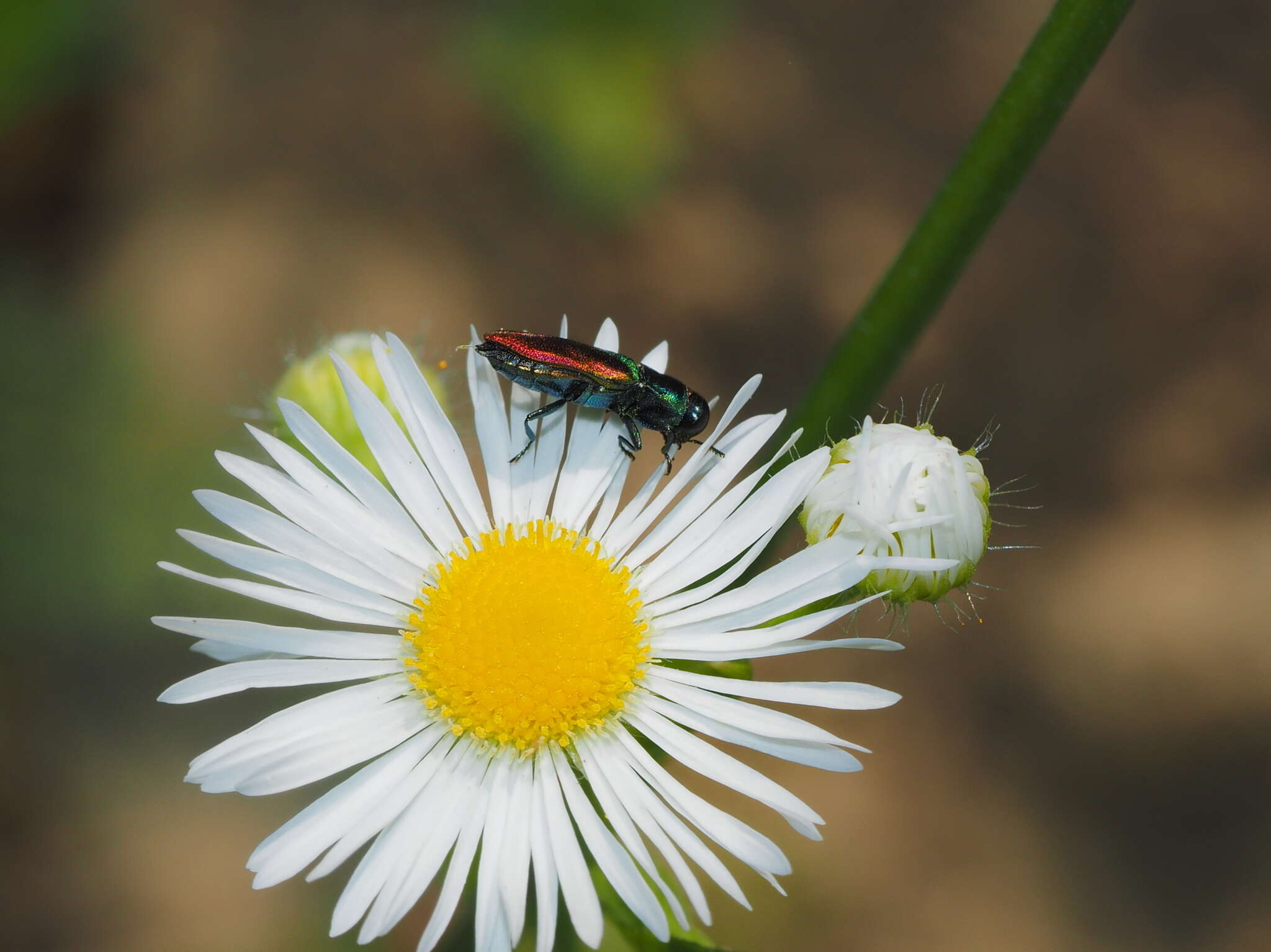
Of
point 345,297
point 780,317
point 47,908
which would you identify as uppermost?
point 780,317

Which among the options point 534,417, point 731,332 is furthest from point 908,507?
point 731,332

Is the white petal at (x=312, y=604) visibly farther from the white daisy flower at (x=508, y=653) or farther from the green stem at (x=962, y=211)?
the green stem at (x=962, y=211)

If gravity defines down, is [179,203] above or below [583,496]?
above

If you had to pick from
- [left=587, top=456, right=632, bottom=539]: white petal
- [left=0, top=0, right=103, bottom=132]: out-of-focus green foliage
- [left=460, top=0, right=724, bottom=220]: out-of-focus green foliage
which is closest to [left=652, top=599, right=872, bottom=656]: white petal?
[left=587, top=456, right=632, bottom=539]: white petal

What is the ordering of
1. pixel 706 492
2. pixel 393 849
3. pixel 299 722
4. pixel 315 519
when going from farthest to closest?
pixel 706 492
pixel 315 519
pixel 299 722
pixel 393 849

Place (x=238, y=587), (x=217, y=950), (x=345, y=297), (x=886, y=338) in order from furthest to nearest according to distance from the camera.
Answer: (x=345, y=297)
(x=217, y=950)
(x=886, y=338)
(x=238, y=587)

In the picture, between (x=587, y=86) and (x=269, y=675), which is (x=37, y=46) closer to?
(x=587, y=86)

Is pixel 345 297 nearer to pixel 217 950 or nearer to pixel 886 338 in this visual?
pixel 217 950

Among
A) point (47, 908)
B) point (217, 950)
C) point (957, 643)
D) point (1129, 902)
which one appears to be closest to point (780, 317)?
point (957, 643)
